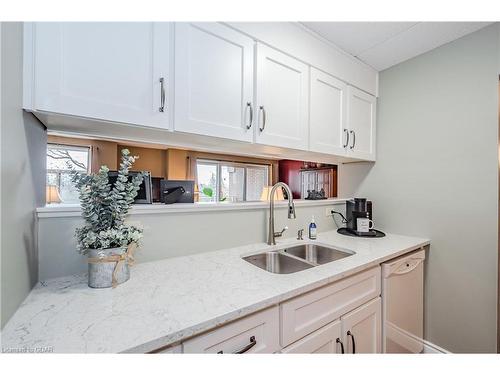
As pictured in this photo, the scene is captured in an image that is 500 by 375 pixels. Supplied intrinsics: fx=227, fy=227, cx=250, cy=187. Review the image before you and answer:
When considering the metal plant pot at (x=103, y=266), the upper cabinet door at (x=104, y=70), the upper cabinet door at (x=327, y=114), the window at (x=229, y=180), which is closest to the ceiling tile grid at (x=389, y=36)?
the upper cabinet door at (x=327, y=114)

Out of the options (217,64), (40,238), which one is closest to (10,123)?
(40,238)

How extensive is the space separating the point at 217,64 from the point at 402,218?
1788mm

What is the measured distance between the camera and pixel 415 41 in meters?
1.59

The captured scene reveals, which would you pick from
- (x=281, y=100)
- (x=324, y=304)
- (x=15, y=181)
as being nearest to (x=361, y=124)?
(x=281, y=100)

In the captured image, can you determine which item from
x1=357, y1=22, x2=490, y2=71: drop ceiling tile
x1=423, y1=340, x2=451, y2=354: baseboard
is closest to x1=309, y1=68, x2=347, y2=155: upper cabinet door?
x1=357, y1=22, x2=490, y2=71: drop ceiling tile

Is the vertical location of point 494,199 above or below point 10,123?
below

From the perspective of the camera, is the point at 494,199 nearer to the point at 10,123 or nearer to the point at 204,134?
the point at 204,134

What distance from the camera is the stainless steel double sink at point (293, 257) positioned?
134cm

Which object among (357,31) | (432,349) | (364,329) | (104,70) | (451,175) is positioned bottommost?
(432,349)

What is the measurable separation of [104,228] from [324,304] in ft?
3.23

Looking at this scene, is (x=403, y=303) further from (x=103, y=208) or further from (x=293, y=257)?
(x=103, y=208)

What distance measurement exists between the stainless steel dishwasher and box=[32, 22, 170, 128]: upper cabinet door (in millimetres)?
1511

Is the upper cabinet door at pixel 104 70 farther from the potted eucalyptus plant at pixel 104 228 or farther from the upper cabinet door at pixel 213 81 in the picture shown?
the potted eucalyptus plant at pixel 104 228

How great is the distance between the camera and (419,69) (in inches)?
68.6
